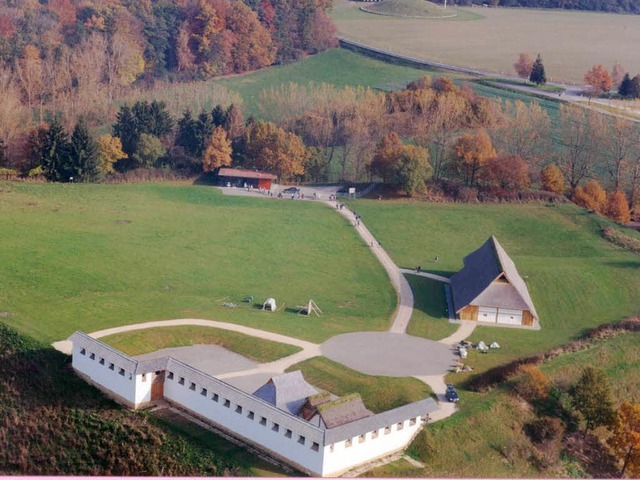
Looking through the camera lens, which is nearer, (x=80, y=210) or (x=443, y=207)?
(x=80, y=210)

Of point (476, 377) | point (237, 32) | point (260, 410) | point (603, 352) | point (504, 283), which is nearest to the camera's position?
point (260, 410)

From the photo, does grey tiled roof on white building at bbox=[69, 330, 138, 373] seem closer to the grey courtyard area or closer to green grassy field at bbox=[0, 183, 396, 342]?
green grassy field at bbox=[0, 183, 396, 342]

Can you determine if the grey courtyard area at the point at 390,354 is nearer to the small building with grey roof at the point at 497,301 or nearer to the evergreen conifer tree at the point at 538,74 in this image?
the small building with grey roof at the point at 497,301

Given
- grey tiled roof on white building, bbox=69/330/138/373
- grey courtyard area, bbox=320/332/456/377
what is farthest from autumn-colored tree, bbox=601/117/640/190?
grey tiled roof on white building, bbox=69/330/138/373

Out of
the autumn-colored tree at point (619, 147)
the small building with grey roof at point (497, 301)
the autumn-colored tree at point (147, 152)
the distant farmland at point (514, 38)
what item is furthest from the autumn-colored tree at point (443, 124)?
the small building with grey roof at point (497, 301)

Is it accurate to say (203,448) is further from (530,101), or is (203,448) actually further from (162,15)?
(162,15)

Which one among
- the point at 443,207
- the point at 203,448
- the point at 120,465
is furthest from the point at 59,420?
the point at 443,207

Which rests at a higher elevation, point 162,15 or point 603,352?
point 162,15
